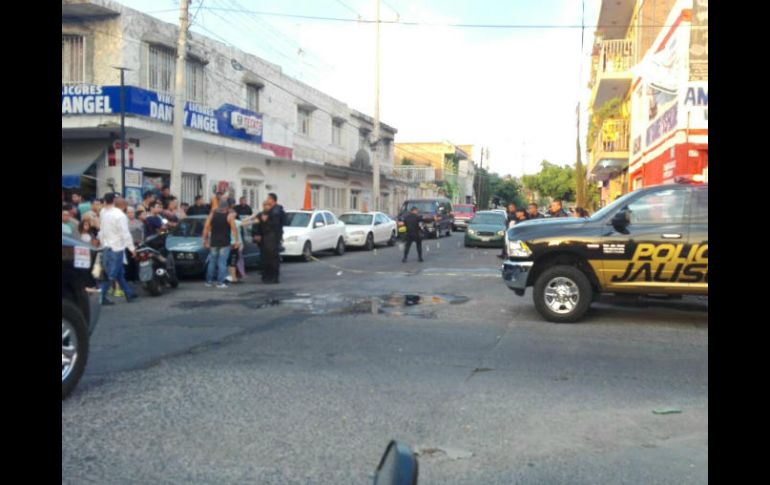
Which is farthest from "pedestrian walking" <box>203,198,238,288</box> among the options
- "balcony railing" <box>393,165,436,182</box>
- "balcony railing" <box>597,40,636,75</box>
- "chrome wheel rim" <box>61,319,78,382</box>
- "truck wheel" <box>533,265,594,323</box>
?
"balcony railing" <box>393,165,436,182</box>

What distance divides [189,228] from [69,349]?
992 centimetres

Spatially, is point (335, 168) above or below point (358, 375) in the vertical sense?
above

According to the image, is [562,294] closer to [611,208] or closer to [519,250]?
[519,250]

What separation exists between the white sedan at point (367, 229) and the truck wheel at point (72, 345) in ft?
59.9

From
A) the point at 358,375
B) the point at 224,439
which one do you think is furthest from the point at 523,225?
the point at 224,439

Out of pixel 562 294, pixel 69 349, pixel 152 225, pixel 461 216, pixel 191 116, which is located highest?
pixel 191 116

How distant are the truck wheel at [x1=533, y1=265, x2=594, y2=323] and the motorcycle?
251 inches

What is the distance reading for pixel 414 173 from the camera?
5519 cm

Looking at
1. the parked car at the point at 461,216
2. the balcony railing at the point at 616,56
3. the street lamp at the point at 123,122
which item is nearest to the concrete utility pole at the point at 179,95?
the street lamp at the point at 123,122

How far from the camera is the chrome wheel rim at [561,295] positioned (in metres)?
9.38

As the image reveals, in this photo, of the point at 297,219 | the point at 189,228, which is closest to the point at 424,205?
the point at 297,219
